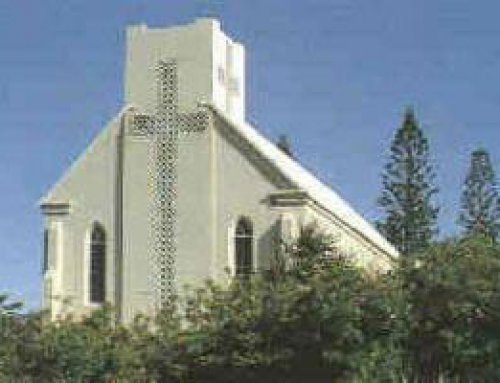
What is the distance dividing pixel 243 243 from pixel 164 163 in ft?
11.6

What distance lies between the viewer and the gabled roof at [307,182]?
43344 mm

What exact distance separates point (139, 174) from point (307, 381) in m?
14.0

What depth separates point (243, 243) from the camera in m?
43.4

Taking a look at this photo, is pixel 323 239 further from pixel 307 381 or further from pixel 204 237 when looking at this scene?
pixel 307 381

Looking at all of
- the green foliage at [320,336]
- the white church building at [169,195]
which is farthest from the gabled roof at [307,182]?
the green foliage at [320,336]

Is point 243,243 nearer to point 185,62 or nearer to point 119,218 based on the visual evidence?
point 119,218

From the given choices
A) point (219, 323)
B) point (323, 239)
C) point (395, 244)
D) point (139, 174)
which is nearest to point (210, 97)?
point (139, 174)

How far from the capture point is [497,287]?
1275 inches

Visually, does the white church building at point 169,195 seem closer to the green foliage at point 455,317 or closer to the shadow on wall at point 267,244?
the shadow on wall at point 267,244

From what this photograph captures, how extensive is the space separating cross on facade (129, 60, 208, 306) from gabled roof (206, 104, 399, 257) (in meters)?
1.28

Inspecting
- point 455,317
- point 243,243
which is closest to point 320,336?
point 455,317

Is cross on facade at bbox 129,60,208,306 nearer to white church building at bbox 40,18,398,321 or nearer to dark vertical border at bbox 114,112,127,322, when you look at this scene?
white church building at bbox 40,18,398,321

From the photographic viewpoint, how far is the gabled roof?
4334 cm

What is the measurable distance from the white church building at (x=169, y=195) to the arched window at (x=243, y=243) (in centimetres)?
3
